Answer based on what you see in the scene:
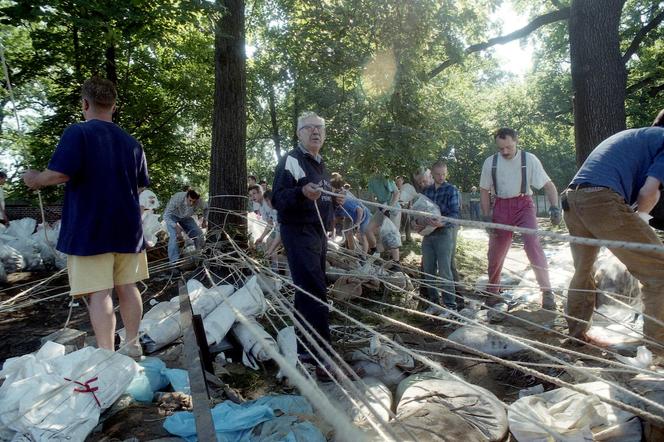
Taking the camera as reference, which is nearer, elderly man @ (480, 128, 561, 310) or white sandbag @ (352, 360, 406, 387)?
white sandbag @ (352, 360, 406, 387)

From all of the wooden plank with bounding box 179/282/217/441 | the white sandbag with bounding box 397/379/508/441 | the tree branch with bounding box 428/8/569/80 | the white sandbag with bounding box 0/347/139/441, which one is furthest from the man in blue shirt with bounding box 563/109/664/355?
the tree branch with bounding box 428/8/569/80

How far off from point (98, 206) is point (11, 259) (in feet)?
16.9

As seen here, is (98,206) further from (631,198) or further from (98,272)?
(631,198)

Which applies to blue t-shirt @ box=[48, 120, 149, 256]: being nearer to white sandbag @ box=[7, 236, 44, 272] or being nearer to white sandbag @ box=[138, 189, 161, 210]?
white sandbag @ box=[138, 189, 161, 210]

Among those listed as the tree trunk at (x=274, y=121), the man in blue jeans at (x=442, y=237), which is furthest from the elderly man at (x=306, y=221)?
the tree trunk at (x=274, y=121)

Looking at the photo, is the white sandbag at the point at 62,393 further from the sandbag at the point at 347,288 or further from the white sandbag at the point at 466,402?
the sandbag at the point at 347,288

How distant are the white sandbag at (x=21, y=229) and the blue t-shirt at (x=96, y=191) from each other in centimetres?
575

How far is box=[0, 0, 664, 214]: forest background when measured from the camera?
5.17m

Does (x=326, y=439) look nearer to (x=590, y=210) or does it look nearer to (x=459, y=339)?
(x=459, y=339)

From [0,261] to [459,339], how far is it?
616cm

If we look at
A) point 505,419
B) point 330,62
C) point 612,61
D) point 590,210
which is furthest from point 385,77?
point 505,419

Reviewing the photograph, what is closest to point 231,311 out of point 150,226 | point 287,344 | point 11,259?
point 287,344

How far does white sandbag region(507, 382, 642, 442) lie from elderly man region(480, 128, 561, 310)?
210 cm

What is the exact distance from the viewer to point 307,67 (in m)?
8.07
